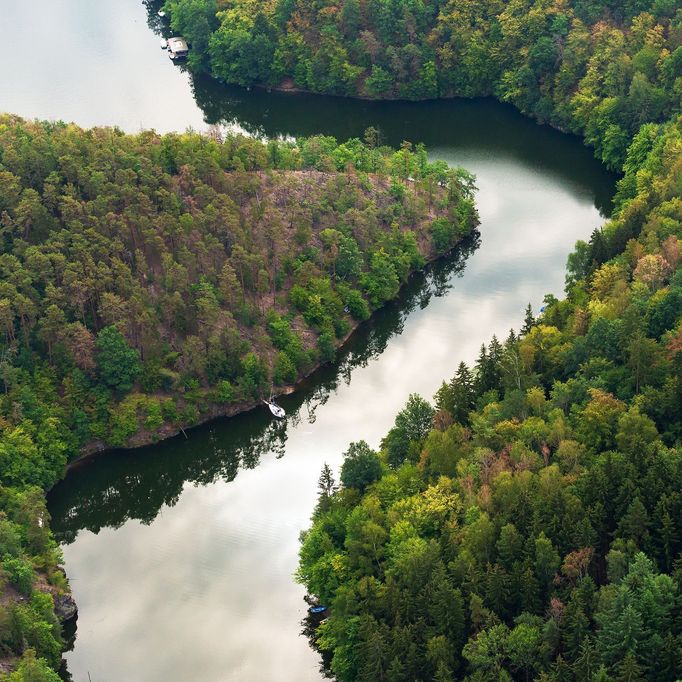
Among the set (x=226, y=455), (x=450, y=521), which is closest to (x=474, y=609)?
(x=450, y=521)

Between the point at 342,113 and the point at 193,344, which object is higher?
the point at 342,113

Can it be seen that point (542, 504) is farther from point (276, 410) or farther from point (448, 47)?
point (448, 47)

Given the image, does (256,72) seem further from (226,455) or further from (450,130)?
(226,455)

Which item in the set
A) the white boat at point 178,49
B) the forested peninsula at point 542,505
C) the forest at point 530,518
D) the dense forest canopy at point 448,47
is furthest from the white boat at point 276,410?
the white boat at point 178,49

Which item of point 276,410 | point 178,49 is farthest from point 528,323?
point 178,49

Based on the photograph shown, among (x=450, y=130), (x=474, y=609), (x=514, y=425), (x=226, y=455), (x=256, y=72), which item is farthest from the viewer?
(x=256, y=72)

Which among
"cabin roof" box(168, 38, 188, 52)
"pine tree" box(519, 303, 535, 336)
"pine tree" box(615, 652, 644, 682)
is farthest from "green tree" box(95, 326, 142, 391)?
"cabin roof" box(168, 38, 188, 52)

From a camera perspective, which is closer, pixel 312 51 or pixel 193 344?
pixel 193 344
